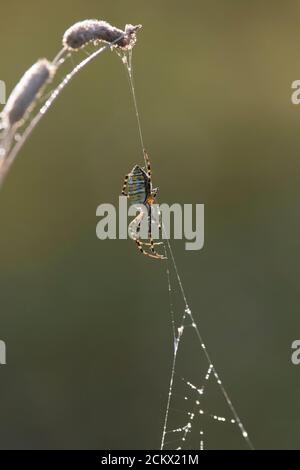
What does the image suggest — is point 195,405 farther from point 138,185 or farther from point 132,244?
point 138,185

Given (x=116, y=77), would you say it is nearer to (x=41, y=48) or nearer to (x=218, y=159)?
(x=41, y=48)

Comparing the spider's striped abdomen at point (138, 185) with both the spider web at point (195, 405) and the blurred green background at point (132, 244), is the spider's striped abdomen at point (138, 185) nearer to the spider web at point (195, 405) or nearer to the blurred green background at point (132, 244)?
the spider web at point (195, 405)

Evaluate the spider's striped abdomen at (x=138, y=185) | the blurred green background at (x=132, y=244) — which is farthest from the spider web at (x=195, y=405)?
the spider's striped abdomen at (x=138, y=185)

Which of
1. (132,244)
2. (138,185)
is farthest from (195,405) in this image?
(138,185)

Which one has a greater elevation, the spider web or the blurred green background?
the blurred green background

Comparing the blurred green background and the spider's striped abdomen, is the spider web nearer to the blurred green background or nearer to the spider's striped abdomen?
the blurred green background

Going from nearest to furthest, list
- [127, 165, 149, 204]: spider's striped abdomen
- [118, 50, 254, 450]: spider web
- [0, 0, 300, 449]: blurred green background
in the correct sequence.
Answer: [127, 165, 149, 204]: spider's striped abdomen, [118, 50, 254, 450]: spider web, [0, 0, 300, 449]: blurred green background

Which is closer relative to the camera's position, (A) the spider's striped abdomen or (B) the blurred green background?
(A) the spider's striped abdomen

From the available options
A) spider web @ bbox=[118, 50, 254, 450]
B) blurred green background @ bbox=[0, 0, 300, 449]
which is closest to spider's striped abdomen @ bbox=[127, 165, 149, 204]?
spider web @ bbox=[118, 50, 254, 450]
